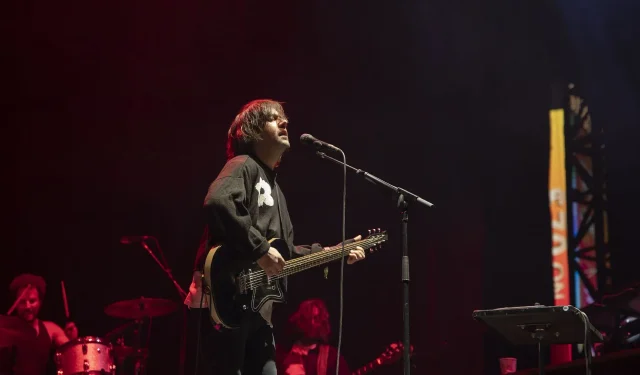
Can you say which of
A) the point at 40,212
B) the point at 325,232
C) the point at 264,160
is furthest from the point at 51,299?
the point at 264,160

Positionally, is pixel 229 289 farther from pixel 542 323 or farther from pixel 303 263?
pixel 542 323

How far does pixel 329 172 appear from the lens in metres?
8.59

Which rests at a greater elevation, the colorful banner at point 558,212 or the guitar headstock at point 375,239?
the colorful banner at point 558,212

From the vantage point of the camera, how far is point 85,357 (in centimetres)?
680

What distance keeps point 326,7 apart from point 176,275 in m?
3.34

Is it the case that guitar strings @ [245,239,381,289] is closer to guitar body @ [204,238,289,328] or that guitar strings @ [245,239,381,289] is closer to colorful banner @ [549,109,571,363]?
guitar body @ [204,238,289,328]

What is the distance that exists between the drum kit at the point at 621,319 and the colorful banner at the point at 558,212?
4.14ft

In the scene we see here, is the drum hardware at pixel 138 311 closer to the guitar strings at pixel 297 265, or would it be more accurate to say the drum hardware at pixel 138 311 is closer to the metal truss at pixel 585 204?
the guitar strings at pixel 297 265

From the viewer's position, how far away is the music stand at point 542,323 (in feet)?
12.6

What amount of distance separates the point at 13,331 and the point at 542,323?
5.09 m

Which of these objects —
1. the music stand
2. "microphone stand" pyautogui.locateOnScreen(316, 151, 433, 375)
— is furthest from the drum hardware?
the music stand

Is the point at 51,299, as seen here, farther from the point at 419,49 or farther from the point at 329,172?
the point at 419,49

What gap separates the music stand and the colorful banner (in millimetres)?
3734

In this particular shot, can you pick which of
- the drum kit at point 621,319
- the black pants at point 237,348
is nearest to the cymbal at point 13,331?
the black pants at point 237,348
